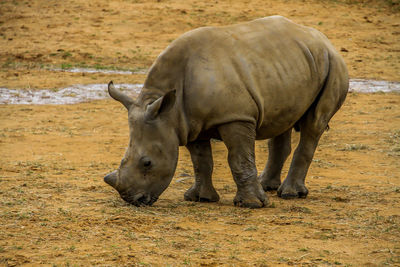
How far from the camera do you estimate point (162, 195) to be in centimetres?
728

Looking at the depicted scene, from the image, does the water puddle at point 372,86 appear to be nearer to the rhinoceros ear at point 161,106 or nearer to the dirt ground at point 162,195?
the dirt ground at point 162,195

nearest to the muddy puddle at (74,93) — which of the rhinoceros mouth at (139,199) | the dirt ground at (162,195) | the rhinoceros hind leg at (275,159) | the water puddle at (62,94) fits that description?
the water puddle at (62,94)

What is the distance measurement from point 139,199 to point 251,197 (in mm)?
1074

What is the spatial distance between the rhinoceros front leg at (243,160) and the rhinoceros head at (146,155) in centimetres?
52

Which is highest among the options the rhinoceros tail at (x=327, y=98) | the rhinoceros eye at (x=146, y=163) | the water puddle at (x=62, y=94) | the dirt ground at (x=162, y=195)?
the rhinoceros tail at (x=327, y=98)

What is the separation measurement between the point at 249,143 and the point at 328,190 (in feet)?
5.12

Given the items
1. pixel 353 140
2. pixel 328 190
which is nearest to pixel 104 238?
pixel 328 190

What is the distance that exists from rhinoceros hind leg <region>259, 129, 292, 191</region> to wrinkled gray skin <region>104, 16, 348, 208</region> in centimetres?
65

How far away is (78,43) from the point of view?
768 inches

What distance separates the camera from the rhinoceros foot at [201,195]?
6.92 m

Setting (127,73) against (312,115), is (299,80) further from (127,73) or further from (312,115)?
Result: (127,73)

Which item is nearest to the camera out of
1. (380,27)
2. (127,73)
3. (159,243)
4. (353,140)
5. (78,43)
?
(159,243)

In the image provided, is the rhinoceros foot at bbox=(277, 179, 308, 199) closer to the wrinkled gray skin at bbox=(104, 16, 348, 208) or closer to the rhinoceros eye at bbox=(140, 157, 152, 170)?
the wrinkled gray skin at bbox=(104, 16, 348, 208)

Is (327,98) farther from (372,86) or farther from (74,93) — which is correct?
(372,86)
